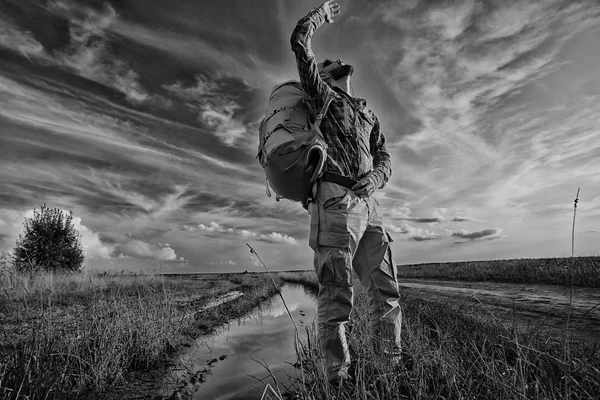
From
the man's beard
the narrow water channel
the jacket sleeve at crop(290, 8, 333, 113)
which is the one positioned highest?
the man's beard

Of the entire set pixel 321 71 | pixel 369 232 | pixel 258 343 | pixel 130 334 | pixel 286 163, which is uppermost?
pixel 321 71

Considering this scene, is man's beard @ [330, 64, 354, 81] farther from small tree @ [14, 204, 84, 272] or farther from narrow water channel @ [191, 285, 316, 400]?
small tree @ [14, 204, 84, 272]

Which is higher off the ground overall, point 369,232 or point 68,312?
point 369,232

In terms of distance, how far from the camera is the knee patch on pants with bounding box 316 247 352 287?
9.30 feet

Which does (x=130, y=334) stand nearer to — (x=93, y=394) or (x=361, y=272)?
(x=93, y=394)

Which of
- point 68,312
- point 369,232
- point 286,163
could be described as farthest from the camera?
point 68,312

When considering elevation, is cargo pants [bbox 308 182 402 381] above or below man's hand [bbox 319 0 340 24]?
below

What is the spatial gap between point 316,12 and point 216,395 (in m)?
4.09

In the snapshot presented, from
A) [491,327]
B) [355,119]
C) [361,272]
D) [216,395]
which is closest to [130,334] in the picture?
[216,395]

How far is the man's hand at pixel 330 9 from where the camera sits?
132 inches

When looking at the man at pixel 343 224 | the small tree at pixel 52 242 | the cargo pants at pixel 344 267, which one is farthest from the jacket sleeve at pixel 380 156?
the small tree at pixel 52 242

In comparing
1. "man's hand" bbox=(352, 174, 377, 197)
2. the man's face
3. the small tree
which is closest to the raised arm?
the man's face

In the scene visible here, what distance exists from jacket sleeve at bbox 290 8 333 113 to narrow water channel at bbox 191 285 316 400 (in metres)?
2.27

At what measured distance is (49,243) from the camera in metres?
27.1
